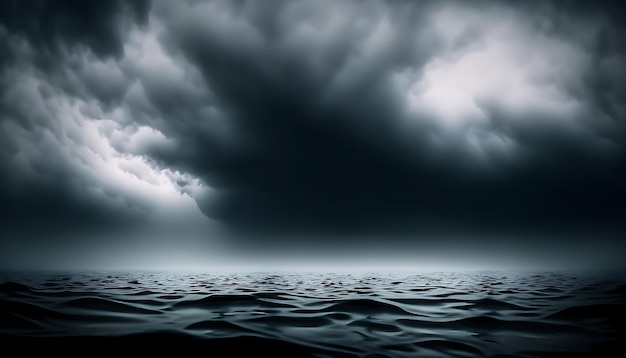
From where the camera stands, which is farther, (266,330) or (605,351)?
(266,330)

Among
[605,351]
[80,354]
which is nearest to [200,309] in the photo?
[80,354]

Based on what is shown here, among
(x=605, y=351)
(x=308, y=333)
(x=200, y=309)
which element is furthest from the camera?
(x=200, y=309)

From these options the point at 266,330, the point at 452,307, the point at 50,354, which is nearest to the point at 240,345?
the point at 266,330

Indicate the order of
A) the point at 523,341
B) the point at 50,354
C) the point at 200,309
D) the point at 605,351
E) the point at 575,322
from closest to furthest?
the point at 50,354 < the point at 605,351 < the point at 523,341 < the point at 575,322 < the point at 200,309

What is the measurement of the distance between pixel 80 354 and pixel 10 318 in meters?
2.99

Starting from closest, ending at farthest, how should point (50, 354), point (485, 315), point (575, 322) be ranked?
point (50, 354) → point (575, 322) → point (485, 315)

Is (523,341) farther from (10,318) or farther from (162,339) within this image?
(10,318)

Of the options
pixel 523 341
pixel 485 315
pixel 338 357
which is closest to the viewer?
pixel 338 357

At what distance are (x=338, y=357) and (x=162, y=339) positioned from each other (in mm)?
2536

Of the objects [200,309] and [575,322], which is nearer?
[575,322]

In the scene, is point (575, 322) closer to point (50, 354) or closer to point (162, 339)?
point (162, 339)

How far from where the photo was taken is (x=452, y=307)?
27.3 ft

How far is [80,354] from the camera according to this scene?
135 inches

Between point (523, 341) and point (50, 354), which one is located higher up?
point (50, 354)
